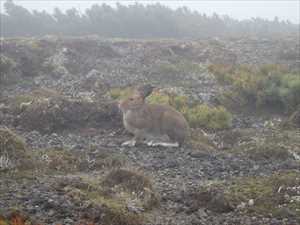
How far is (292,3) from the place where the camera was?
16125 cm

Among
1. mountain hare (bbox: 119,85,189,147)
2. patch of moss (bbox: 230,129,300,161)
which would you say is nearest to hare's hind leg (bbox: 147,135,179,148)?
mountain hare (bbox: 119,85,189,147)

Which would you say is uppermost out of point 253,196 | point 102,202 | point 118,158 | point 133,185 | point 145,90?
point 145,90

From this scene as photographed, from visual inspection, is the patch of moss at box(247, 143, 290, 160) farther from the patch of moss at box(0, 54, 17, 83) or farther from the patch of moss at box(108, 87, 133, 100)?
the patch of moss at box(0, 54, 17, 83)

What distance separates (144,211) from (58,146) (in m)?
4.85

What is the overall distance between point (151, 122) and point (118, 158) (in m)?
2.25

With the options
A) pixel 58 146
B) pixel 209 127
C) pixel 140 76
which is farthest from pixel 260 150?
pixel 140 76

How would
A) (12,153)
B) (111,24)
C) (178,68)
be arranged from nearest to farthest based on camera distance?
(12,153) → (178,68) → (111,24)

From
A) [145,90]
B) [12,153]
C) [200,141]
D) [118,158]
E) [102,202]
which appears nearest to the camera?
[102,202]

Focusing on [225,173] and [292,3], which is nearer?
[225,173]

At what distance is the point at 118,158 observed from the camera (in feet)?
42.8

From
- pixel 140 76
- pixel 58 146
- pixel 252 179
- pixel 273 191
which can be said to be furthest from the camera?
pixel 140 76

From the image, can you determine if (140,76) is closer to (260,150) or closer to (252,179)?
(260,150)

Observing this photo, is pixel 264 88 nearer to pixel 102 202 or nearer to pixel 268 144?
pixel 268 144

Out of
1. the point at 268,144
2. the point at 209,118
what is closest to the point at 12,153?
the point at 268,144
